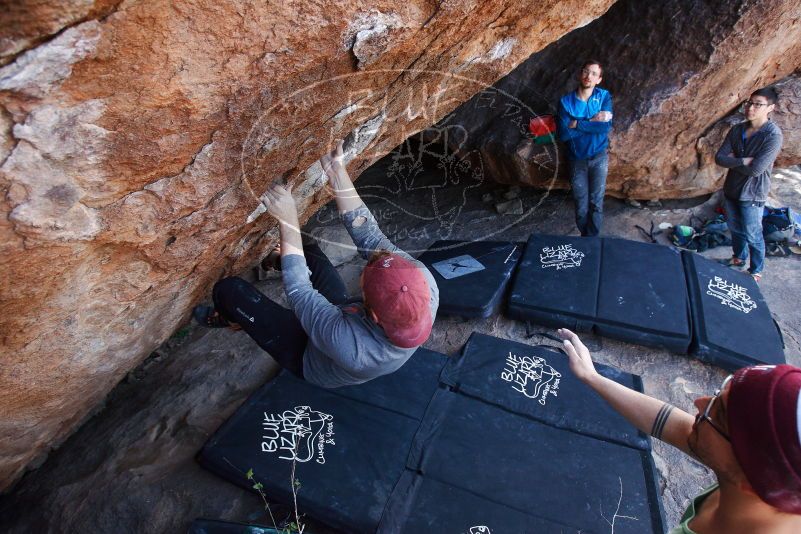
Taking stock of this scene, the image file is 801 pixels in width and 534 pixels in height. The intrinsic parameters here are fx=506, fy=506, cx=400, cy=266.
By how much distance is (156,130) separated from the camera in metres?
1.62

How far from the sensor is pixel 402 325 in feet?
6.02

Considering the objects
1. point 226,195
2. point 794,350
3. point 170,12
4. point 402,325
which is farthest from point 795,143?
point 170,12

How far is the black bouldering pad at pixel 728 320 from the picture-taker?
10.4ft

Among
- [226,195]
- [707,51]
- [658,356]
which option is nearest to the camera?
[226,195]

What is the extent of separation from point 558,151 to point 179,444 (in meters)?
3.66

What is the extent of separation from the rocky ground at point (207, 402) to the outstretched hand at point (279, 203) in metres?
1.21

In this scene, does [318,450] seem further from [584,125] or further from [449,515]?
[584,125]

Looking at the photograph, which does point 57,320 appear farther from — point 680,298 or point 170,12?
point 680,298

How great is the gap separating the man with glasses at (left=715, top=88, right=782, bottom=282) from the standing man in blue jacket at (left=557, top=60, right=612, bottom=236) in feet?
2.77

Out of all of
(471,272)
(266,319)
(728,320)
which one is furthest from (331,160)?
(728,320)

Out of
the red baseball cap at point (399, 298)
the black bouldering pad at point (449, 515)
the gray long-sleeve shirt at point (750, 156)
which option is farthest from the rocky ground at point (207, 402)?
the red baseball cap at point (399, 298)

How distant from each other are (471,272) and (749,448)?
2.75 meters

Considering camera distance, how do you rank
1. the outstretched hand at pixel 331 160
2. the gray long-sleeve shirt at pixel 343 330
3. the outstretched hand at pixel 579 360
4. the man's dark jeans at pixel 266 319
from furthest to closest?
1. the outstretched hand at pixel 331 160
2. the man's dark jeans at pixel 266 319
3. the gray long-sleeve shirt at pixel 343 330
4. the outstretched hand at pixel 579 360

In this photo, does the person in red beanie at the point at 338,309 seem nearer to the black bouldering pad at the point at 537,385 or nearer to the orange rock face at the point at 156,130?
the orange rock face at the point at 156,130
